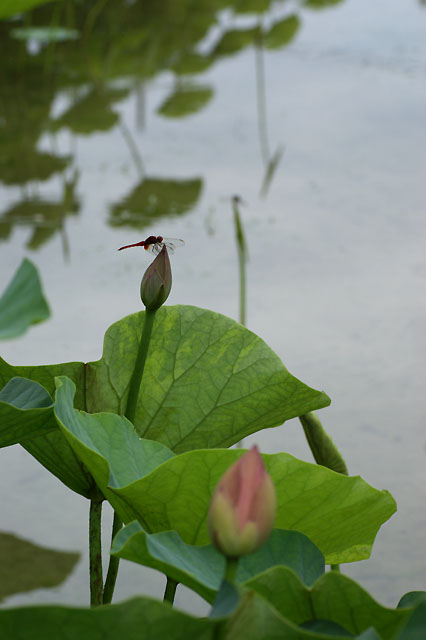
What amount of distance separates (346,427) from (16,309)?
21.6 inches

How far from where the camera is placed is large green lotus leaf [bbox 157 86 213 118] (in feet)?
9.69

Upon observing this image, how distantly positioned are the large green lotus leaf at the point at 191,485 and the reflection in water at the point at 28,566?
556 millimetres

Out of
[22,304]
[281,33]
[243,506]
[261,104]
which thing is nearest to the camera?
[243,506]

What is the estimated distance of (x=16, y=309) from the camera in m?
1.38

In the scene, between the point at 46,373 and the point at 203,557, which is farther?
the point at 46,373

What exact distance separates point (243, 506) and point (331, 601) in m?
0.11

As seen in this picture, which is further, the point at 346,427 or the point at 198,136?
the point at 198,136

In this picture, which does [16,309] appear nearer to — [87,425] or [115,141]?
[87,425]

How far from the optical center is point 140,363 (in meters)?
0.59

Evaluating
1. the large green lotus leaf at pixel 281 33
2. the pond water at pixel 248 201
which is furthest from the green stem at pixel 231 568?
the large green lotus leaf at pixel 281 33

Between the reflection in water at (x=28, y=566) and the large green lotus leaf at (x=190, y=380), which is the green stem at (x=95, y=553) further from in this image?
the reflection in water at (x=28, y=566)

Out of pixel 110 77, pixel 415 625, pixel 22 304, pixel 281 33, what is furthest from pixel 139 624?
pixel 281 33

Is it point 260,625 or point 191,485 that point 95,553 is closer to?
point 191,485

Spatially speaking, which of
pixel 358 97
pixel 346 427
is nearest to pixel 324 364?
pixel 346 427
